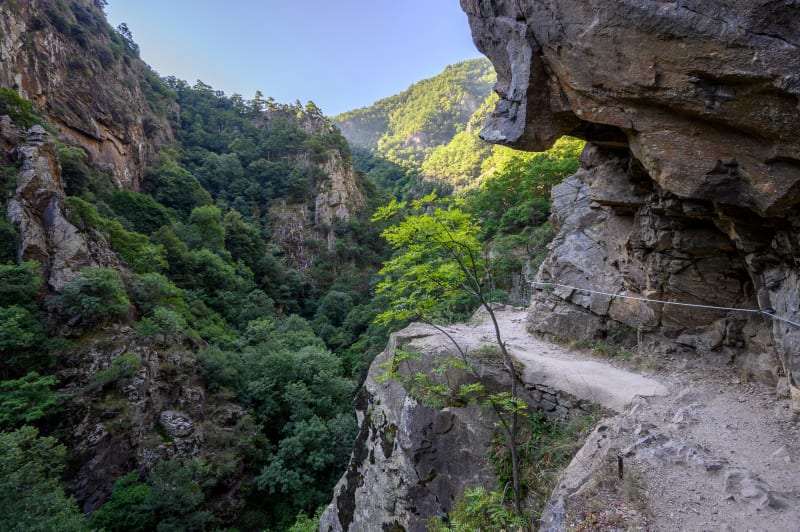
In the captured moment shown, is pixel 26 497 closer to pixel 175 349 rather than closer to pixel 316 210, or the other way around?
pixel 175 349

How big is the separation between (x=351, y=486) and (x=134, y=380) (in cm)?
1309

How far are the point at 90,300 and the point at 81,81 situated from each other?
89.8 feet

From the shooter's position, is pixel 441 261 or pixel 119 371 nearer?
pixel 441 261

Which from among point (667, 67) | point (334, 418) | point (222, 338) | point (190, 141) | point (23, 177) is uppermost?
point (190, 141)

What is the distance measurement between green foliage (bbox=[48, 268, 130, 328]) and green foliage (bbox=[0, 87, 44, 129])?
11685mm

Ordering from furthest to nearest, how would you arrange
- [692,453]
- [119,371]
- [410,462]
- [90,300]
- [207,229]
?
1. [207,229]
2. [90,300]
3. [119,371]
4. [410,462]
5. [692,453]

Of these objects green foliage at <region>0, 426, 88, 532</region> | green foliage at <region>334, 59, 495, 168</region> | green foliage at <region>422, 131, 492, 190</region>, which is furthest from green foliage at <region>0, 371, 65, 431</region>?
green foliage at <region>334, 59, 495, 168</region>

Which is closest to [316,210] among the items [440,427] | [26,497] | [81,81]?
[81,81]

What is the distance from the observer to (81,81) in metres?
31.2

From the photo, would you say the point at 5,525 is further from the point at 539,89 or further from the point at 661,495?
the point at 539,89

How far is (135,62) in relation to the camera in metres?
48.9

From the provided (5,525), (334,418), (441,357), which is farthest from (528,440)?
(334,418)

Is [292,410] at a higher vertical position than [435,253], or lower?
lower

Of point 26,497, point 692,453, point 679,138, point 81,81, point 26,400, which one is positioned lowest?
point 26,497
